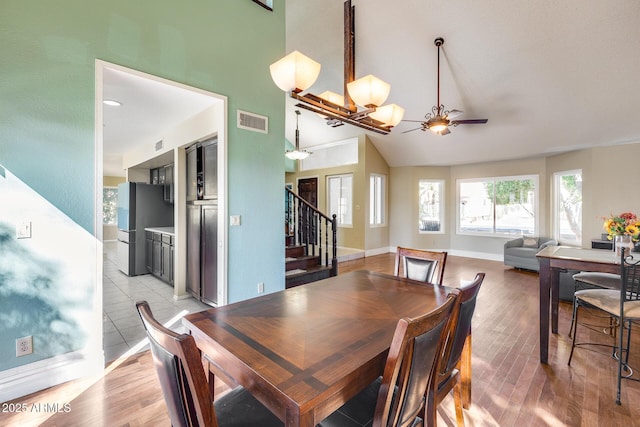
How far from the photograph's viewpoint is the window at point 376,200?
7.91 meters

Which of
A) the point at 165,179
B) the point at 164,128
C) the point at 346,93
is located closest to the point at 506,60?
the point at 346,93

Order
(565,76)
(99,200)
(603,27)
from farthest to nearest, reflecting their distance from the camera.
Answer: (565,76)
(603,27)
(99,200)

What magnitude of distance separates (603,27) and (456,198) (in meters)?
4.77

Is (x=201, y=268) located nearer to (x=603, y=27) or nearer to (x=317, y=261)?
(x=317, y=261)

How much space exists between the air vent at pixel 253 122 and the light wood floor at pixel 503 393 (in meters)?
2.48

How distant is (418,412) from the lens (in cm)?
125

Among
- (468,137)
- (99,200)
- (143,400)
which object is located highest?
(468,137)

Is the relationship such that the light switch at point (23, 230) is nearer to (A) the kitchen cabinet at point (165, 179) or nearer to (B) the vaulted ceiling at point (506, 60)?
(A) the kitchen cabinet at point (165, 179)

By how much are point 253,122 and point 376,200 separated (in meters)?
5.55

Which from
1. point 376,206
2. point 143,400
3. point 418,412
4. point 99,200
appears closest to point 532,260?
point 376,206

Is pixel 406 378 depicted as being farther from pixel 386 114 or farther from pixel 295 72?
pixel 386 114

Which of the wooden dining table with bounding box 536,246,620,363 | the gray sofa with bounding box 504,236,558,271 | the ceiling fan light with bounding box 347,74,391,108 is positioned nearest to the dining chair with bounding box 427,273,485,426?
the wooden dining table with bounding box 536,246,620,363

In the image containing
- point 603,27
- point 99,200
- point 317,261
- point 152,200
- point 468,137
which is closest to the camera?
point 99,200

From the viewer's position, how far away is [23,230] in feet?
6.49
